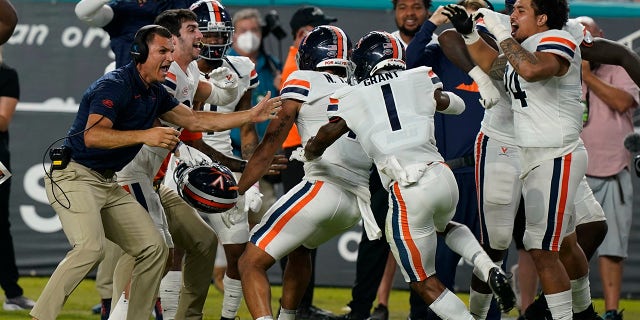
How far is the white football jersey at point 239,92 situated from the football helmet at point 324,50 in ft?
3.73

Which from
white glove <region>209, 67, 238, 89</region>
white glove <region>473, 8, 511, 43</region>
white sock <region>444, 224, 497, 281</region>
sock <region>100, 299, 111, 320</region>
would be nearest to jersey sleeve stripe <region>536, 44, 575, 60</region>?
white glove <region>473, 8, 511, 43</region>

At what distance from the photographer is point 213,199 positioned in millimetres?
6605

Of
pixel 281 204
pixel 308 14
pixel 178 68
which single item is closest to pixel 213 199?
pixel 281 204

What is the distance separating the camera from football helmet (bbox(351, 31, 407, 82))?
6457mm

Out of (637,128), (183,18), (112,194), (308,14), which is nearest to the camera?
(112,194)

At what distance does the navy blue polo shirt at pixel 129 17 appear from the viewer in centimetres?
820

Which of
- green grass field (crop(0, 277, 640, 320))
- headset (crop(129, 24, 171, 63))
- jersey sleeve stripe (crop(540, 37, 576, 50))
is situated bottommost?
green grass field (crop(0, 277, 640, 320))

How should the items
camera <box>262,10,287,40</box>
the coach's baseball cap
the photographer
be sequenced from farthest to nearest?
camera <box>262,10,287,40</box>, the coach's baseball cap, the photographer

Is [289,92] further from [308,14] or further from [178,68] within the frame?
[308,14]

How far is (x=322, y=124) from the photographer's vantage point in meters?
6.72

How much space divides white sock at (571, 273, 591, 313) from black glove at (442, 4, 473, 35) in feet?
5.55

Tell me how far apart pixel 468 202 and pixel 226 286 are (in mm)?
1704

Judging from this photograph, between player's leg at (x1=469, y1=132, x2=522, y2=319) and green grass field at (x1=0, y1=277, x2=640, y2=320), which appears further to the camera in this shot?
green grass field at (x1=0, y1=277, x2=640, y2=320)

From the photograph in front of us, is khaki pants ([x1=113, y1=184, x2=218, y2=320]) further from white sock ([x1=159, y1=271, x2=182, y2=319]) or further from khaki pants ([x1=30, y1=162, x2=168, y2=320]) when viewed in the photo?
khaki pants ([x1=30, y1=162, x2=168, y2=320])
